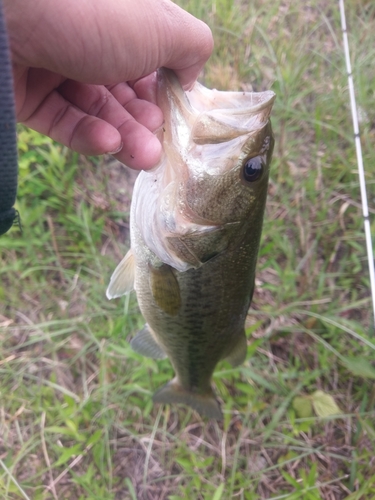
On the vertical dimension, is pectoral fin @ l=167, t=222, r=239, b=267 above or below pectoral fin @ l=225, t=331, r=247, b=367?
above

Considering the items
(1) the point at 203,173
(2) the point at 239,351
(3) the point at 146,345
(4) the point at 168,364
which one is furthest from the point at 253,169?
(4) the point at 168,364

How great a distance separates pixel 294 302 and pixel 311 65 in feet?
7.04

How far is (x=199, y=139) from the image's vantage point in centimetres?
131

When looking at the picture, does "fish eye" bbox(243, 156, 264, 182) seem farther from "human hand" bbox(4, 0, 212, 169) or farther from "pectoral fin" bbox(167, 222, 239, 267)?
"human hand" bbox(4, 0, 212, 169)

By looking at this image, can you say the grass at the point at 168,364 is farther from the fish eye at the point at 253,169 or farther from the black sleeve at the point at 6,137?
the black sleeve at the point at 6,137

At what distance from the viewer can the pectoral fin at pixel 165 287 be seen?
1.58 m

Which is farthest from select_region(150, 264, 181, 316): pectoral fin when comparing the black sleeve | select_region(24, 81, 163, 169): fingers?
the black sleeve

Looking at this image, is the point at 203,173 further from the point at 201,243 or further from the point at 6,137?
the point at 6,137

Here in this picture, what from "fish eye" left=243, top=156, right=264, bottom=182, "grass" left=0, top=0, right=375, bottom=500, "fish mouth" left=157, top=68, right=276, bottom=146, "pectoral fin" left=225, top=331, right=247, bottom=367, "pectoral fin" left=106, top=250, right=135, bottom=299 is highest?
"fish mouth" left=157, top=68, right=276, bottom=146

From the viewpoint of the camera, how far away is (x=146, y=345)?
2062mm

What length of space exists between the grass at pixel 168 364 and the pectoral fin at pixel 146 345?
0.20 m

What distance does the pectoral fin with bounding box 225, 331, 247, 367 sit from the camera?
6.27ft

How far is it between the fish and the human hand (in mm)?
94

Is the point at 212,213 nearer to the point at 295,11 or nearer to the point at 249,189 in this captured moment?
the point at 249,189
